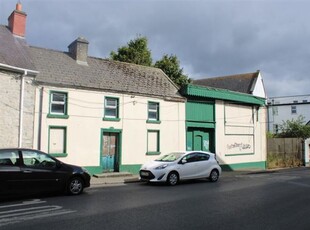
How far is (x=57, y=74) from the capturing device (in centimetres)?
1789

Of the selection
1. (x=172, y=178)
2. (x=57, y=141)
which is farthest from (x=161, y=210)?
(x=57, y=141)

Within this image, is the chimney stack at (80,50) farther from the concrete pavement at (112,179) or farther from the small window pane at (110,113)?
the concrete pavement at (112,179)

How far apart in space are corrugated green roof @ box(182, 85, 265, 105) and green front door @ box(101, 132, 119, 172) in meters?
5.91

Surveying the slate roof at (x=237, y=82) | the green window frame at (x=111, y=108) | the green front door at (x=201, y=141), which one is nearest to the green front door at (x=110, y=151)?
the green window frame at (x=111, y=108)

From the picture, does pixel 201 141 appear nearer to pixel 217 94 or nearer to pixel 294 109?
pixel 217 94

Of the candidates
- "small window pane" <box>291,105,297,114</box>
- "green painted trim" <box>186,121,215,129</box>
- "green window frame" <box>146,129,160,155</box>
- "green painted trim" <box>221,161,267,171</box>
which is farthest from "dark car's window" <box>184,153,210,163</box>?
"small window pane" <box>291,105,297,114</box>

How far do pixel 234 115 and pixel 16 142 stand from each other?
15.7m

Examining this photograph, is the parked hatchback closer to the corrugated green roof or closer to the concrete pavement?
the concrete pavement

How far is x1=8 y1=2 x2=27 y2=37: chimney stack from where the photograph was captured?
18.7 metres

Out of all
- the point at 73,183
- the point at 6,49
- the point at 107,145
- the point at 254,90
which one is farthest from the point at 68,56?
the point at 254,90

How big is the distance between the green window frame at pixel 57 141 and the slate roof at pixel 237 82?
23.0 meters

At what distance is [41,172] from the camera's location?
11.1m

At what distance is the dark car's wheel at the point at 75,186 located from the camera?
38.4ft

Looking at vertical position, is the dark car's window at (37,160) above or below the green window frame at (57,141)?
below
